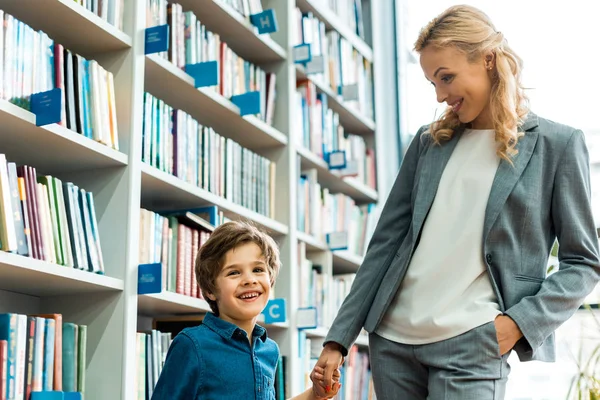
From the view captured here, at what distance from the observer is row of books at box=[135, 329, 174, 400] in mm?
2363

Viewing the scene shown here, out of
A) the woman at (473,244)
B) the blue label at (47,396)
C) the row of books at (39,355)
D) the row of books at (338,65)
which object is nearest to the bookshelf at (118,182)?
the row of books at (39,355)

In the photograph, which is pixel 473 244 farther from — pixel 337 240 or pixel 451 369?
pixel 337 240

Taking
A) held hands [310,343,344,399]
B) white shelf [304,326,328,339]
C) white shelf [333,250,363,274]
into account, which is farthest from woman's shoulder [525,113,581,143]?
white shelf [333,250,363,274]

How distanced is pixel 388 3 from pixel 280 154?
1.70 meters

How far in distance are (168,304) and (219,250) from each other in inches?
36.0

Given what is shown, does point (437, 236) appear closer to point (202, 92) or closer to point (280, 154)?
point (202, 92)

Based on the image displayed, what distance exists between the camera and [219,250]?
5.76ft

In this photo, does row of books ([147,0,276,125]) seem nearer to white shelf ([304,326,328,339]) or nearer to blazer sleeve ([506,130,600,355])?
white shelf ([304,326,328,339])

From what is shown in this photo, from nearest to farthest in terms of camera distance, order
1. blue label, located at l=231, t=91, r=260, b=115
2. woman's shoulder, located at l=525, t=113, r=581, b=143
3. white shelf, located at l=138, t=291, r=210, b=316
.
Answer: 1. woman's shoulder, located at l=525, t=113, r=581, b=143
2. white shelf, located at l=138, t=291, r=210, b=316
3. blue label, located at l=231, t=91, r=260, b=115

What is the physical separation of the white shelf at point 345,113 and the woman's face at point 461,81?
197 centimetres

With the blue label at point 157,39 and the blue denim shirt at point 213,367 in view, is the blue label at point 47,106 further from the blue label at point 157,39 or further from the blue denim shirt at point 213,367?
the blue denim shirt at point 213,367

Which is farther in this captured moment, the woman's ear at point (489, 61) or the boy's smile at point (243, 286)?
the boy's smile at point (243, 286)

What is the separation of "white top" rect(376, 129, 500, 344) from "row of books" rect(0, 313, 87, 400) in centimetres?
96

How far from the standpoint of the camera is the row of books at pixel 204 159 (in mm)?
2566
